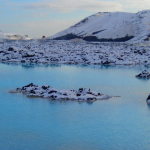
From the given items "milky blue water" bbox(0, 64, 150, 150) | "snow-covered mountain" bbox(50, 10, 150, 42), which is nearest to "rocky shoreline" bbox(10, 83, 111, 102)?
"milky blue water" bbox(0, 64, 150, 150)

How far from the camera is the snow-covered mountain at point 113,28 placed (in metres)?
144

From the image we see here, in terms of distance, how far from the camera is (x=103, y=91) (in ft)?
106

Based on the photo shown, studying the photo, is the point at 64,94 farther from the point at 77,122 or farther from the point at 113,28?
the point at 113,28

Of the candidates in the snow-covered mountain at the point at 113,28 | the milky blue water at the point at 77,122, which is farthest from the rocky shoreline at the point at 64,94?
the snow-covered mountain at the point at 113,28

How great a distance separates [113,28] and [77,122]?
5475 inches

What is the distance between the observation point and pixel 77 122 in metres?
22.2

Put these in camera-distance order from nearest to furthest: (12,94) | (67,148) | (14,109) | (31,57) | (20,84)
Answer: (67,148) < (14,109) < (12,94) < (20,84) < (31,57)

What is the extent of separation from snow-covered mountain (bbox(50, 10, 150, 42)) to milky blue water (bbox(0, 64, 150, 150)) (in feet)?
309

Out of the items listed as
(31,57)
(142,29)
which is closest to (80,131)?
(31,57)

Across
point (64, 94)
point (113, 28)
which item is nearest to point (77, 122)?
point (64, 94)

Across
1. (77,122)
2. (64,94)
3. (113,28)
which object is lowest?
(77,122)

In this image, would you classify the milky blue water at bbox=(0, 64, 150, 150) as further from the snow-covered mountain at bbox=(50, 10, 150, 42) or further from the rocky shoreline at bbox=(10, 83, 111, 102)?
the snow-covered mountain at bbox=(50, 10, 150, 42)

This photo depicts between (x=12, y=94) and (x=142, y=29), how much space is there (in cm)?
11925

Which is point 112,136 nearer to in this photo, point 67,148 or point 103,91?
point 67,148
